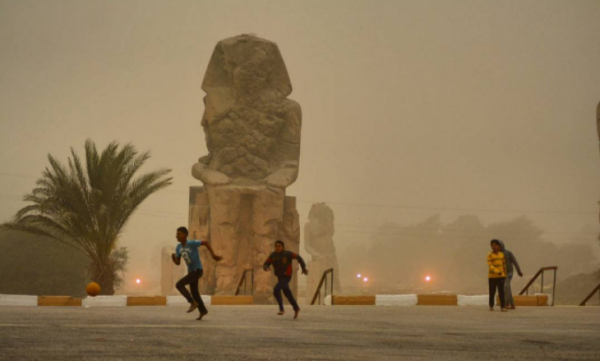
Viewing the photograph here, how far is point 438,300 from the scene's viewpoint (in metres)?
18.3

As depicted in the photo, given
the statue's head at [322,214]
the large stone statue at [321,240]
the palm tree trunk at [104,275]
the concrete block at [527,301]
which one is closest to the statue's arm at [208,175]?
the palm tree trunk at [104,275]

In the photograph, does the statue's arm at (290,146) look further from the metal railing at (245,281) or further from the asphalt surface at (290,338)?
the asphalt surface at (290,338)

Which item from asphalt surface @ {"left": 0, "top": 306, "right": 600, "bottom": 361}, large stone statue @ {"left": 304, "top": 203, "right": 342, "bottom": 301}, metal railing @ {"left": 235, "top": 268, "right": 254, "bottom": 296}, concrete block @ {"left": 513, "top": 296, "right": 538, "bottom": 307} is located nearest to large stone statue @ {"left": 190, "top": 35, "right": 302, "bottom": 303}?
metal railing @ {"left": 235, "top": 268, "right": 254, "bottom": 296}

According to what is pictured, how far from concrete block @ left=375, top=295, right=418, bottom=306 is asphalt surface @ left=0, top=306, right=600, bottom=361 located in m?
5.89

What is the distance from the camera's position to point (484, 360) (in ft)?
22.1

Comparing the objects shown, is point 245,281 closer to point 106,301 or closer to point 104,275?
point 104,275

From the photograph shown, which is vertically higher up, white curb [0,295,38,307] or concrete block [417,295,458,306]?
concrete block [417,295,458,306]

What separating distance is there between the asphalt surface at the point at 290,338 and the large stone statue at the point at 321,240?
3250cm

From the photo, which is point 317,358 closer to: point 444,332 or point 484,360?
point 484,360

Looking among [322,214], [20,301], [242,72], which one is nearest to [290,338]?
[20,301]

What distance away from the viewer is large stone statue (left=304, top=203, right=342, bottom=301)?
4453 cm

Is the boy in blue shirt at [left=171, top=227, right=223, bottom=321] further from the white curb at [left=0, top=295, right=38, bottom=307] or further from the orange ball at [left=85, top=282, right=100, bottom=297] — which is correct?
the orange ball at [left=85, top=282, right=100, bottom=297]

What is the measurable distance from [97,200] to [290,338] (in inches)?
530

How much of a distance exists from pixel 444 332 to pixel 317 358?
3.18 metres
